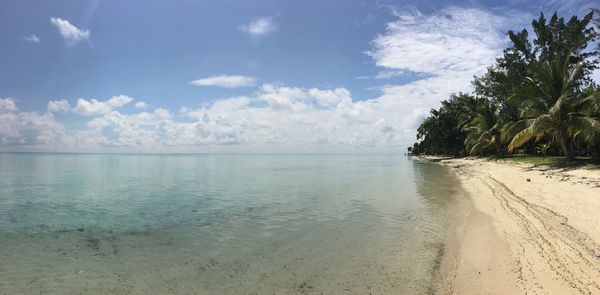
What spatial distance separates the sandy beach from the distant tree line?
1126 cm

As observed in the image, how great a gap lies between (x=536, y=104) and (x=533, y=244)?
22.5 metres

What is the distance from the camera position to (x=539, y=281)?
21.2 feet

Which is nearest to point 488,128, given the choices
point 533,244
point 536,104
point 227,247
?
point 536,104

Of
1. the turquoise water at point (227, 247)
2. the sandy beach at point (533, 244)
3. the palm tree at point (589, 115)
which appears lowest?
the turquoise water at point (227, 247)

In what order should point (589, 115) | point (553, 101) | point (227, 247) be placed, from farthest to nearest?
point (553, 101) → point (589, 115) → point (227, 247)

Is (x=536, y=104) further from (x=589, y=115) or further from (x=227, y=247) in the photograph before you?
(x=227, y=247)

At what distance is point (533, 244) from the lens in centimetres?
877

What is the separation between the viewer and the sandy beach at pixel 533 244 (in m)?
6.45

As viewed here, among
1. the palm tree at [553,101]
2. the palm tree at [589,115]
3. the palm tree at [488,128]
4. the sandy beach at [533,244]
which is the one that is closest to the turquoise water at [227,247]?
the sandy beach at [533,244]

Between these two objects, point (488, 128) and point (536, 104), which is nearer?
point (536, 104)

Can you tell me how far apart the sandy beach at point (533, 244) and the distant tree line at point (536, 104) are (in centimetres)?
1126

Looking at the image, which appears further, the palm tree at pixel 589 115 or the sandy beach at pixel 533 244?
the palm tree at pixel 589 115

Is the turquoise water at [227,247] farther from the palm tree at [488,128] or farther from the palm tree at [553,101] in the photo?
the palm tree at [488,128]

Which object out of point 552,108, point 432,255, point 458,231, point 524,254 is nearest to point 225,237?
point 432,255
